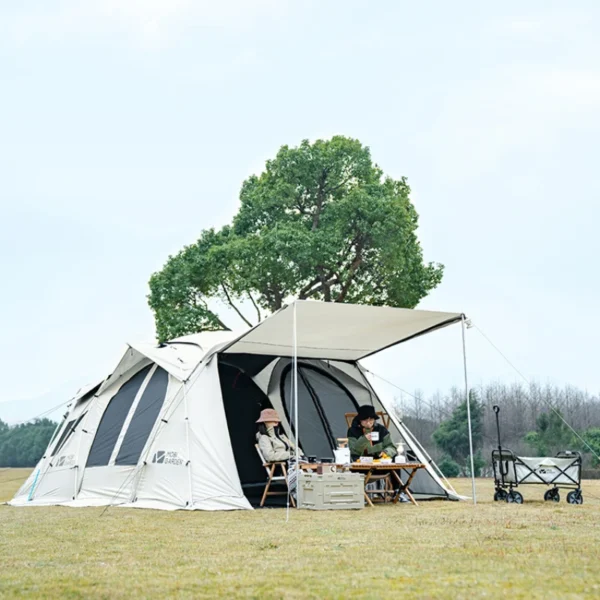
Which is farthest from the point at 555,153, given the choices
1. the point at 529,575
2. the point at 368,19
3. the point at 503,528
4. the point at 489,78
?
the point at 529,575

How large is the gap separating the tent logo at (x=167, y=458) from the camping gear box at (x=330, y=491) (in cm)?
120

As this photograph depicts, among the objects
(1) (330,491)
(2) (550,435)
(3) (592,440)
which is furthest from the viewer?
(2) (550,435)

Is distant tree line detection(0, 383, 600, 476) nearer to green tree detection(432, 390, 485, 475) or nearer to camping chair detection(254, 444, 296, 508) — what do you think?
green tree detection(432, 390, 485, 475)

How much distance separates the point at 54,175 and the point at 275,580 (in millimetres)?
9661

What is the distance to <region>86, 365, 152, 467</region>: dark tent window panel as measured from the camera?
27.6 ft

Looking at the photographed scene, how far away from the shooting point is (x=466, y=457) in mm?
18094

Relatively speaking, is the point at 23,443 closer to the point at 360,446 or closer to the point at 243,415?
the point at 243,415

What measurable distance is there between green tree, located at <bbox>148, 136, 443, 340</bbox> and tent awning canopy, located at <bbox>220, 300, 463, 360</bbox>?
7066mm

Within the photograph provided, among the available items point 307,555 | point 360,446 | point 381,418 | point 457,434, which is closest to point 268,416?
point 360,446

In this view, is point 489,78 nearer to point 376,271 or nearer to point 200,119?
point 200,119

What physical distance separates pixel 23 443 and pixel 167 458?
1568 cm

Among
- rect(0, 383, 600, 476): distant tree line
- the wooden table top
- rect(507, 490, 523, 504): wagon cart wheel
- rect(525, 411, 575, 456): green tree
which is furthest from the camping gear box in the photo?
rect(525, 411, 575, 456): green tree

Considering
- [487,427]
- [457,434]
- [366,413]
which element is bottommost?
[366,413]

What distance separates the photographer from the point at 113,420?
339 inches
